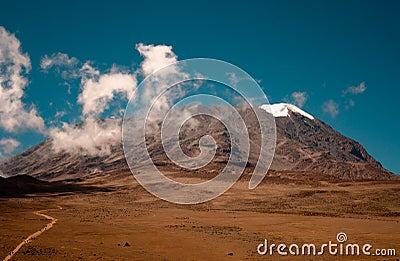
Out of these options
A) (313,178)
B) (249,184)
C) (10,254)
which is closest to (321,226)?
(10,254)

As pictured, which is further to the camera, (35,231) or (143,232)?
(143,232)

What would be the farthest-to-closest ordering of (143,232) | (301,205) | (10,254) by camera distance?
1. (301,205)
2. (143,232)
3. (10,254)

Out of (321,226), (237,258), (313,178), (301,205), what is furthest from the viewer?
(313,178)

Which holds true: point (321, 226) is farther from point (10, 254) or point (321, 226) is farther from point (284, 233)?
point (10, 254)

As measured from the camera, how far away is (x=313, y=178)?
622 ft

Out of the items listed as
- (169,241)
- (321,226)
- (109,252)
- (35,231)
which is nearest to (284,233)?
(321,226)

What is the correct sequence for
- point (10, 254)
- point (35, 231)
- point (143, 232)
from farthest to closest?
point (143, 232) < point (35, 231) < point (10, 254)

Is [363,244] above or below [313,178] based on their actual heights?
below

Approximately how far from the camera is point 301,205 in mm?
97938

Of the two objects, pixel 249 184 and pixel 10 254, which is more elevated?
pixel 249 184

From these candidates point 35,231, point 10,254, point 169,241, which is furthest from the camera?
point 35,231

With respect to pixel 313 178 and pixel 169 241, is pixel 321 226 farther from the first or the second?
pixel 313 178

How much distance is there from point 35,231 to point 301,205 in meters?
73.8

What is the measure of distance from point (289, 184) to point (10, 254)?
483ft
